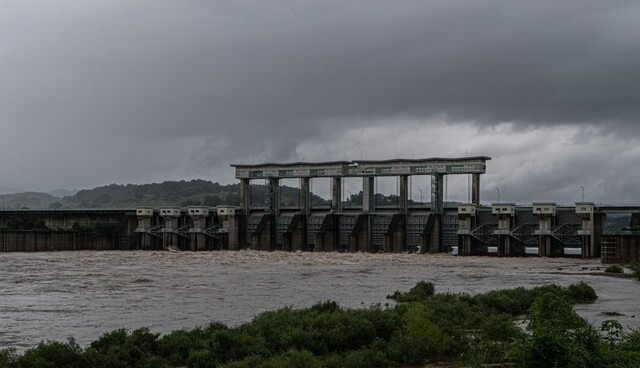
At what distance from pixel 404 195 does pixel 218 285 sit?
150 feet

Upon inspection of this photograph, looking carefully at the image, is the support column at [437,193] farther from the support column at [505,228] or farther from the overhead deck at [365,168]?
the support column at [505,228]

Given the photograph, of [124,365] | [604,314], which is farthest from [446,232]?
[124,365]

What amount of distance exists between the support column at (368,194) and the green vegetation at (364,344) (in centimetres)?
6457

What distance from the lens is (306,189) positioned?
9406 centimetres

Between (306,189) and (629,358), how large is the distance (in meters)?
81.1

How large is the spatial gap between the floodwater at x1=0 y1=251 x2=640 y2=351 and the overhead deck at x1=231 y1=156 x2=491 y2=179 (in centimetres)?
1283

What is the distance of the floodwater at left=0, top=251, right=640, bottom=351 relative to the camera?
28116mm

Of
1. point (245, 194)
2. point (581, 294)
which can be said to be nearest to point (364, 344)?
point (581, 294)

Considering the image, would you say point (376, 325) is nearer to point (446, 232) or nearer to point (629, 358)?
point (629, 358)

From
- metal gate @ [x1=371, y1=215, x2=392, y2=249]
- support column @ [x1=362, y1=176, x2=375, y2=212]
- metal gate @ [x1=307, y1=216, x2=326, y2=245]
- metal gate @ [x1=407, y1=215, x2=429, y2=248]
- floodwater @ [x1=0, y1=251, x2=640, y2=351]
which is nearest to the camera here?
floodwater @ [x1=0, y1=251, x2=640, y2=351]

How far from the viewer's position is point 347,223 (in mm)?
90125

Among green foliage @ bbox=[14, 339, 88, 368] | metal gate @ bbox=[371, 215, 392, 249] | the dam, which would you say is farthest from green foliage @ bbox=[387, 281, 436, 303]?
metal gate @ bbox=[371, 215, 392, 249]

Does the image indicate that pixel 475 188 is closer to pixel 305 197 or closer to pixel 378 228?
pixel 378 228

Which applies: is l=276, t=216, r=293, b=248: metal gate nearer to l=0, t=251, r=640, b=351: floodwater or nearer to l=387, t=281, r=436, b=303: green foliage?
l=0, t=251, r=640, b=351: floodwater
